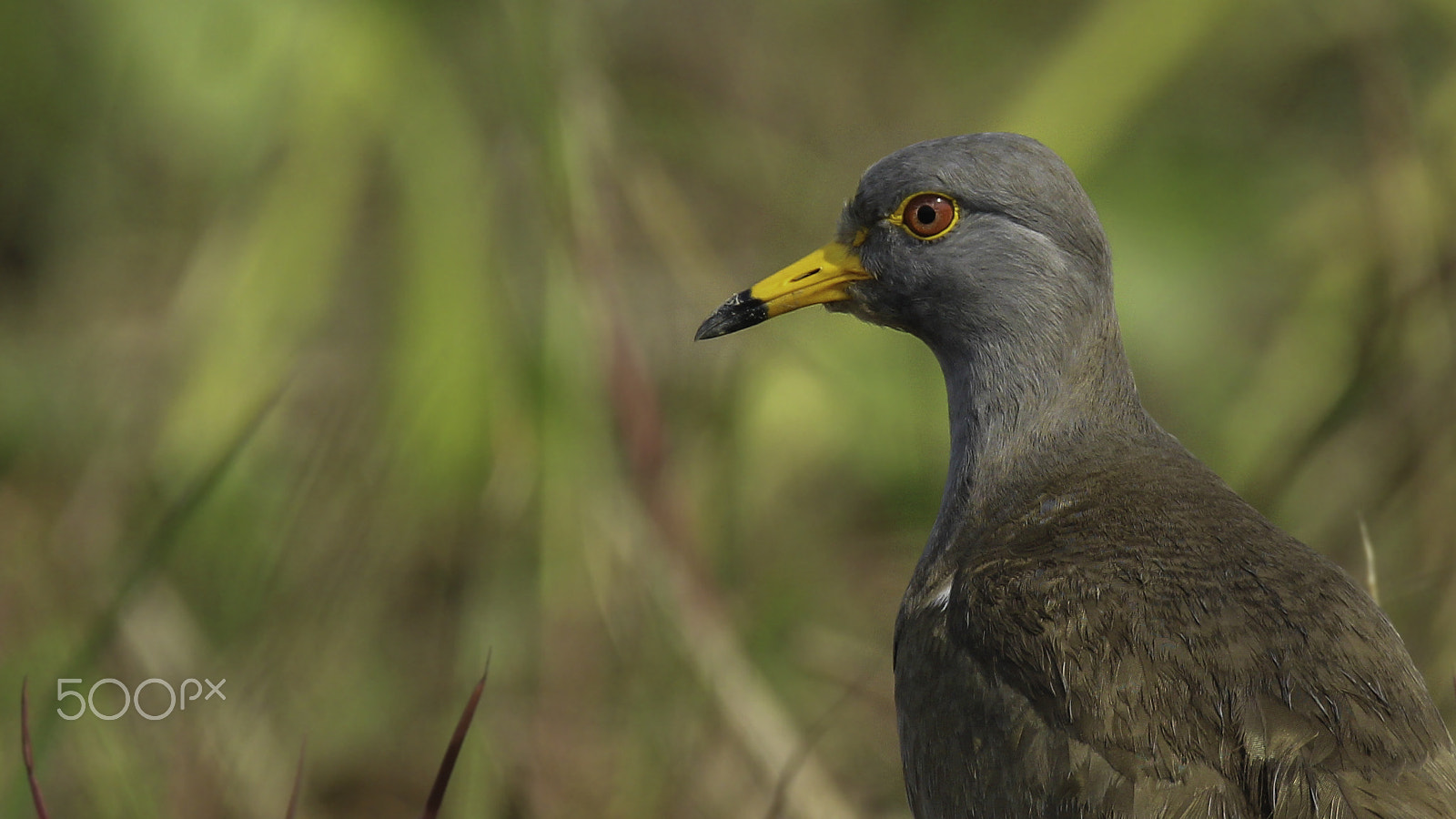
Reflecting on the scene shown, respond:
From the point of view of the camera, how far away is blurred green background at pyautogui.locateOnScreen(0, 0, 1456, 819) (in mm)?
3955

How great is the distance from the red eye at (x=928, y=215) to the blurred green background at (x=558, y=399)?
82cm

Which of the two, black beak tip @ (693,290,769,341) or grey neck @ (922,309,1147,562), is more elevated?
grey neck @ (922,309,1147,562)

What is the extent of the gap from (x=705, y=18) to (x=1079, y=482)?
5.72m

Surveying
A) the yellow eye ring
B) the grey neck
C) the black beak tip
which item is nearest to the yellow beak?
the black beak tip

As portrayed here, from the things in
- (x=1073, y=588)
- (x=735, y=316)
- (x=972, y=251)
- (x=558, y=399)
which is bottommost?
(x=558, y=399)

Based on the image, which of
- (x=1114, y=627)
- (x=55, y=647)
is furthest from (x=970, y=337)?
(x=55, y=647)

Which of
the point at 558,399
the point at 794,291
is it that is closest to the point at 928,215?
the point at 794,291

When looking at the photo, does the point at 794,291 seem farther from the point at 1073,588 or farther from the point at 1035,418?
the point at 1073,588

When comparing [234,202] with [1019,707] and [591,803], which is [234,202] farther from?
[1019,707]

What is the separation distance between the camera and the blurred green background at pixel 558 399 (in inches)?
156

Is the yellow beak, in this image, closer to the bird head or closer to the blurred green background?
the bird head

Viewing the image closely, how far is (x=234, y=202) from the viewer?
202 inches

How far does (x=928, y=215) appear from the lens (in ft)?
11.5

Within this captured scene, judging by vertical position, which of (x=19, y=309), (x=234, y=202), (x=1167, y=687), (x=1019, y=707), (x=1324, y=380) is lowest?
(x=19, y=309)
